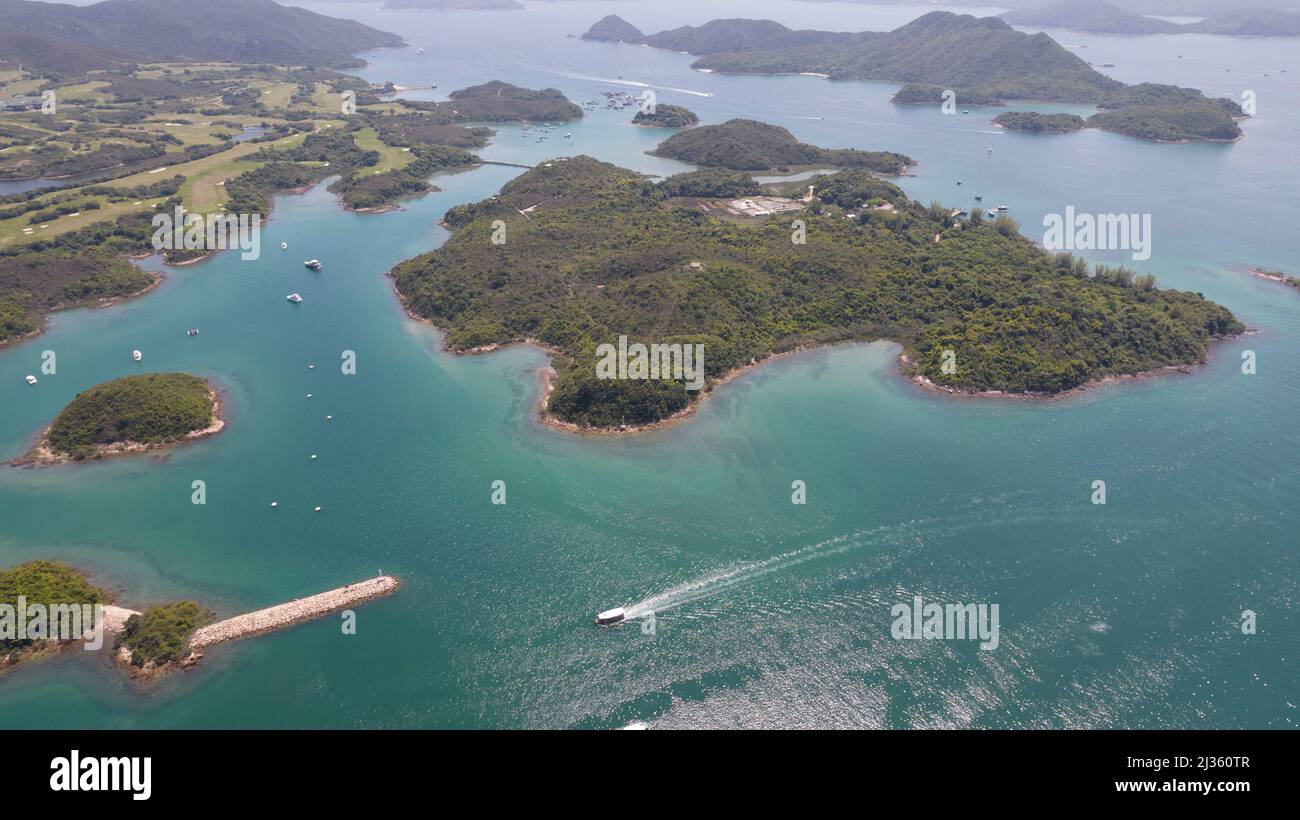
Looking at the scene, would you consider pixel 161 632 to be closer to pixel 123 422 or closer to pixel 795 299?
→ pixel 123 422

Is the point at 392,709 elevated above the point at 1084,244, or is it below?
below

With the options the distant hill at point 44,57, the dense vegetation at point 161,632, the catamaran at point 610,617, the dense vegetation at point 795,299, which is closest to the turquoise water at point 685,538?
the catamaran at point 610,617

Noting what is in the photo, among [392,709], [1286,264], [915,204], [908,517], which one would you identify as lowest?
[392,709]

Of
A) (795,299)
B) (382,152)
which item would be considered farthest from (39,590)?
(382,152)

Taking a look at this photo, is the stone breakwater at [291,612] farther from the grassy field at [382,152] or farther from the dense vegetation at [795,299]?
the grassy field at [382,152]

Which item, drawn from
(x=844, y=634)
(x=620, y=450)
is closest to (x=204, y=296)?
(x=620, y=450)

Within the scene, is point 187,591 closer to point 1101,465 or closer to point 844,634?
point 844,634

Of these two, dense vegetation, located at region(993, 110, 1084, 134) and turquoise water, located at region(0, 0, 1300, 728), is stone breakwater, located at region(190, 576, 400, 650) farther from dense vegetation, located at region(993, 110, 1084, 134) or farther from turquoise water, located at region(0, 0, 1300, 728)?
dense vegetation, located at region(993, 110, 1084, 134)
